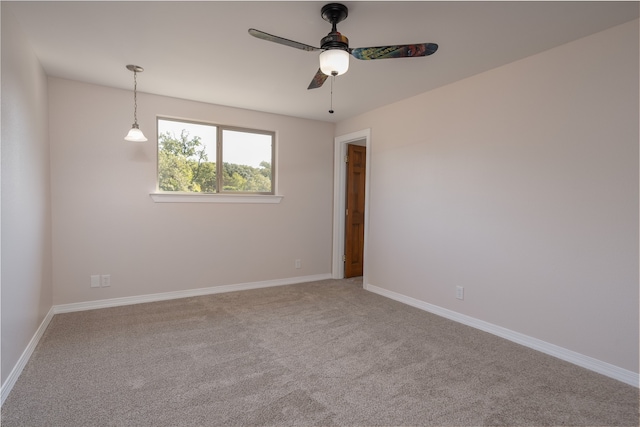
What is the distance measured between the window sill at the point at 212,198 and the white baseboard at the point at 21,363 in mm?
1546

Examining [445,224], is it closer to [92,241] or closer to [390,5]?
[390,5]

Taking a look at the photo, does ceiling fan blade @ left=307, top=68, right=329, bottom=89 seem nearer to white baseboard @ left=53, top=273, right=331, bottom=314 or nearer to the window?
the window

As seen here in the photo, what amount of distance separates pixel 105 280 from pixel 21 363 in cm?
139

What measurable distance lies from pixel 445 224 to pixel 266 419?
2.49 meters

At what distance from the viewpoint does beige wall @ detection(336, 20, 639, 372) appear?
2250 mm

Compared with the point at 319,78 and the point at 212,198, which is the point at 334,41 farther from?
the point at 212,198

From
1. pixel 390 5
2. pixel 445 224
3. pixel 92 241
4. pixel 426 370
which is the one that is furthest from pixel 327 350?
pixel 92 241

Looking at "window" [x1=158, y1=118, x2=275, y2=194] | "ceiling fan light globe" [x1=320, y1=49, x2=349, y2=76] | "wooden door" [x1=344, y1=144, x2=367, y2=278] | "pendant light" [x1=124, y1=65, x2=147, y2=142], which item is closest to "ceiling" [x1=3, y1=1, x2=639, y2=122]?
"pendant light" [x1=124, y1=65, x2=147, y2=142]

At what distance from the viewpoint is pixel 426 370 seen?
2.34 meters

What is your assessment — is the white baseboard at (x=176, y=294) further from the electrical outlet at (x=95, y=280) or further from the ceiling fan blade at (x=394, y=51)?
the ceiling fan blade at (x=394, y=51)

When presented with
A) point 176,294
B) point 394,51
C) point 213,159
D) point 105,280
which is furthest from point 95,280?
point 394,51

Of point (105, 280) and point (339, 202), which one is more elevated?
point (339, 202)

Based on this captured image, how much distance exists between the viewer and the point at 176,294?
3980 mm

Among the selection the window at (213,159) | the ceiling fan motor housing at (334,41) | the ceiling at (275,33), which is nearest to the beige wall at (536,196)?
the ceiling at (275,33)
